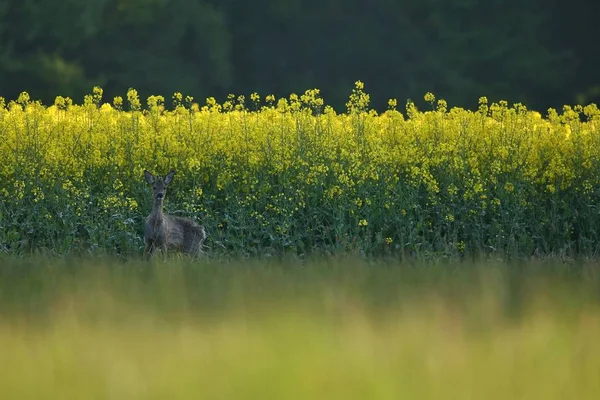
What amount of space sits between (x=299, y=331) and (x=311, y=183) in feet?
23.3

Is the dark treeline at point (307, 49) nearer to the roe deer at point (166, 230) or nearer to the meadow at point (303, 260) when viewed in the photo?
the meadow at point (303, 260)

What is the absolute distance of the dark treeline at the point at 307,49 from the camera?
24.9 metres

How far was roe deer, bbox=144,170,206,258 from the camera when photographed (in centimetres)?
1113

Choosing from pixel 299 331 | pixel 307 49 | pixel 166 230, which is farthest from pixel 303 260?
pixel 307 49

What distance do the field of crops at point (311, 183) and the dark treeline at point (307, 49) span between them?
11.4 metres

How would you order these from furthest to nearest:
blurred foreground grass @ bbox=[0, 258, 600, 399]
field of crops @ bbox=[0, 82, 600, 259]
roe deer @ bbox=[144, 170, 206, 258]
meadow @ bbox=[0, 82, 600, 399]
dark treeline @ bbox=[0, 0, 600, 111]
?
dark treeline @ bbox=[0, 0, 600, 111] < field of crops @ bbox=[0, 82, 600, 259] < roe deer @ bbox=[144, 170, 206, 258] < meadow @ bbox=[0, 82, 600, 399] < blurred foreground grass @ bbox=[0, 258, 600, 399]

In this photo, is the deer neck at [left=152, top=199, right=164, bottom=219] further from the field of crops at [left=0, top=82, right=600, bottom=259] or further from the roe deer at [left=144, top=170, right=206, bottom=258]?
the field of crops at [left=0, top=82, right=600, bottom=259]

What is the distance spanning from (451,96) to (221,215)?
43.4 feet

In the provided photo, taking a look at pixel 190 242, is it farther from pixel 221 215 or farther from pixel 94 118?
pixel 94 118

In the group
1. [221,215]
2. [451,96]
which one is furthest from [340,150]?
[451,96]

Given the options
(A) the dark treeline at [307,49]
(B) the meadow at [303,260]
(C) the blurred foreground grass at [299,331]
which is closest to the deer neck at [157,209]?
(B) the meadow at [303,260]

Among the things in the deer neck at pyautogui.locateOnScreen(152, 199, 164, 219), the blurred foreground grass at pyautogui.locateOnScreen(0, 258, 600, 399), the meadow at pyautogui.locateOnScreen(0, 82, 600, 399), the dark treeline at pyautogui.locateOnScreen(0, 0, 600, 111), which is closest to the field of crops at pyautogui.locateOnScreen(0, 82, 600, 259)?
the meadow at pyautogui.locateOnScreen(0, 82, 600, 399)

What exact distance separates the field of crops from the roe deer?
22.1 inches

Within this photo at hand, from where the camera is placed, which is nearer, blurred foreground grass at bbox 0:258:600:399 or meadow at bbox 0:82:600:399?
blurred foreground grass at bbox 0:258:600:399
